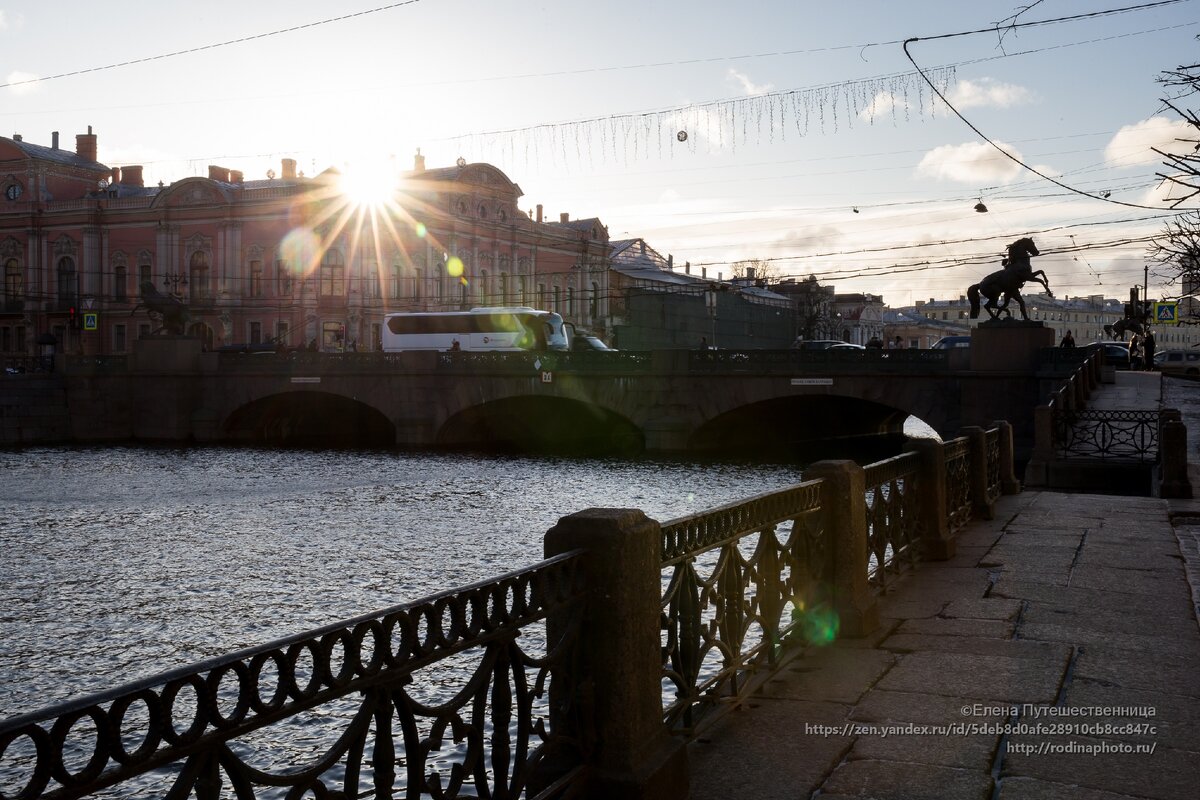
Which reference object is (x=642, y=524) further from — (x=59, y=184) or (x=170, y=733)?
(x=59, y=184)

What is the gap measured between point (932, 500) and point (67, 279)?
59350 mm

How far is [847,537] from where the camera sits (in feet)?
21.9

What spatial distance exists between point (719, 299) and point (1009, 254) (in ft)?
154

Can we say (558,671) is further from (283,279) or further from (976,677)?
(283,279)

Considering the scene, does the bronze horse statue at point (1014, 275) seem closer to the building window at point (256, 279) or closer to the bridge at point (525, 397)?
the bridge at point (525, 397)

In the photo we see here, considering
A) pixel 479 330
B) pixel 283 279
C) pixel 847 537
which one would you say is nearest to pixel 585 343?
pixel 479 330

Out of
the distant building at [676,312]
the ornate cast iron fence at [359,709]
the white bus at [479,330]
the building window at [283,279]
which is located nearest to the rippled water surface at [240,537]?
the ornate cast iron fence at [359,709]

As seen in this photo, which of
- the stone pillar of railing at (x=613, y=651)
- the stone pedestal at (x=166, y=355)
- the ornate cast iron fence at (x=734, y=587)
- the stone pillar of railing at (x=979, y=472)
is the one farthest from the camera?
the stone pedestal at (x=166, y=355)

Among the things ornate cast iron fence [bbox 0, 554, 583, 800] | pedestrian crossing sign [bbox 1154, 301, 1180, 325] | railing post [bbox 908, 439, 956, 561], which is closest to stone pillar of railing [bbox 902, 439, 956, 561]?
railing post [bbox 908, 439, 956, 561]

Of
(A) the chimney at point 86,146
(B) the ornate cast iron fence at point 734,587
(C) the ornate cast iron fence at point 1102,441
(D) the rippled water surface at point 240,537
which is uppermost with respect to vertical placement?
(A) the chimney at point 86,146

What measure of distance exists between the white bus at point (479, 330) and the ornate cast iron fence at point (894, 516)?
37.4 meters

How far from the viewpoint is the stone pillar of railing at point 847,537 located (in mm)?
6602

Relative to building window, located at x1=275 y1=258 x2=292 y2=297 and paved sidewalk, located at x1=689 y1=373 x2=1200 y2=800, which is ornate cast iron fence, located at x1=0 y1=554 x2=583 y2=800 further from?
building window, located at x1=275 y1=258 x2=292 y2=297

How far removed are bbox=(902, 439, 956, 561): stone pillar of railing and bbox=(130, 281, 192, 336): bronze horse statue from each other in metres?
38.6
